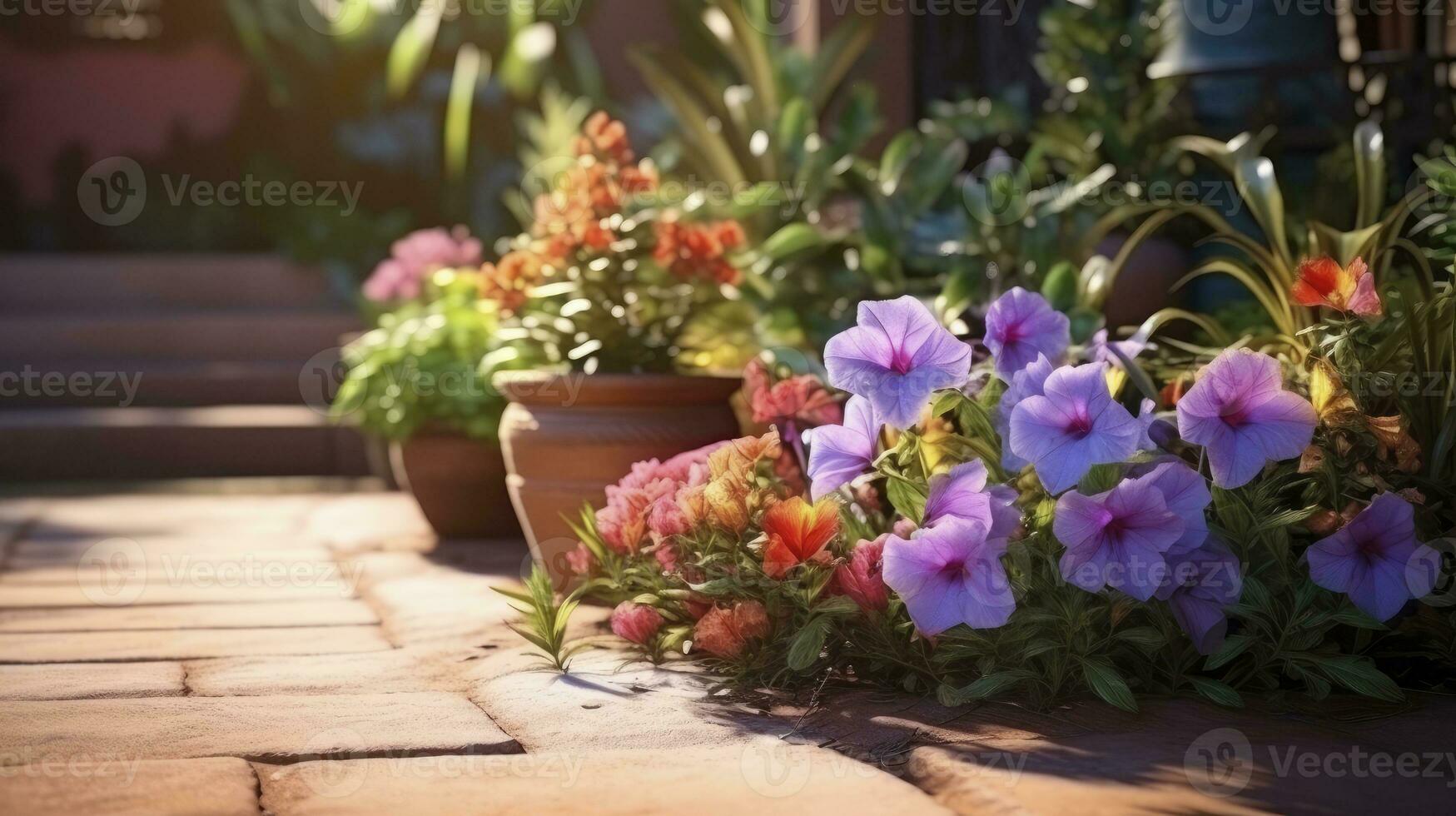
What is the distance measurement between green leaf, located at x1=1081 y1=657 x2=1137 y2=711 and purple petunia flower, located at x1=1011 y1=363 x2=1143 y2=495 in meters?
Result: 0.23

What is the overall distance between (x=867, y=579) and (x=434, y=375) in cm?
193

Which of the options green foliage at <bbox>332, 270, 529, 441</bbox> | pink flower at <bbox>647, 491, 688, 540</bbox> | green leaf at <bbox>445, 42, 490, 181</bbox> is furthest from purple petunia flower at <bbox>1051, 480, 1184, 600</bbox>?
green leaf at <bbox>445, 42, 490, 181</bbox>

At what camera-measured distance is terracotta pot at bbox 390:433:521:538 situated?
3.75 m

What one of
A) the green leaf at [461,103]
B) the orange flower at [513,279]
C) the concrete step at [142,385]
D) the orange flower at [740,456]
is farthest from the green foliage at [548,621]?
the green leaf at [461,103]

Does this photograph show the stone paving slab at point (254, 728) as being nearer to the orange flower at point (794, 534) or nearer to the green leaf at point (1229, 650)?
the orange flower at point (794, 534)

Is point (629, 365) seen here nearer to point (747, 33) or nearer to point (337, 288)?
point (747, 33)

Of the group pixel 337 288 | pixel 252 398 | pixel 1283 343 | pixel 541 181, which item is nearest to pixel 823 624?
pixel 1283 343

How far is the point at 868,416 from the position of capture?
7.21 feet

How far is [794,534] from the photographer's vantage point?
A: 208 centimetres

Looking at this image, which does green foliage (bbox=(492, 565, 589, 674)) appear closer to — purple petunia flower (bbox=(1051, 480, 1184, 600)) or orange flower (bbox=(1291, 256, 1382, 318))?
purple petunia flower (bbox=(1051, 480, 1184, 600))

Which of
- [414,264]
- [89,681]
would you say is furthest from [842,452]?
[414,264]

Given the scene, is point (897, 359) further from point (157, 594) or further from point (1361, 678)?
point (157, 594)

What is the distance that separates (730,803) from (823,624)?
1.61 ft

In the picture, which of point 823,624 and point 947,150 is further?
point 947,150
